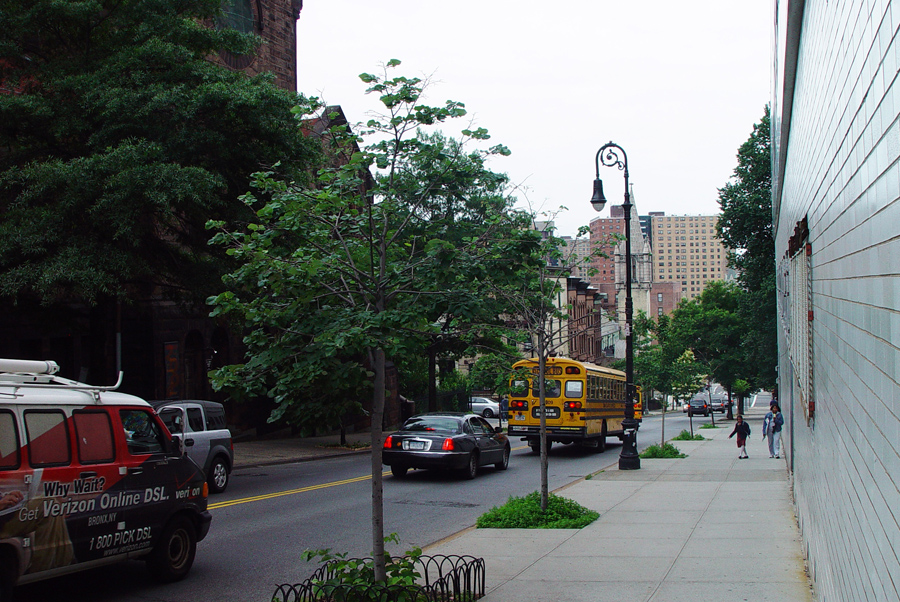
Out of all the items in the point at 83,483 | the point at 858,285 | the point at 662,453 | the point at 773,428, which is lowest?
the point at 662,453

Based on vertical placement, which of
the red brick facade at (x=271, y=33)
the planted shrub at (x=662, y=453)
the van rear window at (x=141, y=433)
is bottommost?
the planted shrub at (x=662, y=453)

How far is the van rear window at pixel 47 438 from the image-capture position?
23.0ft

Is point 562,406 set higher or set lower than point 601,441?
higher

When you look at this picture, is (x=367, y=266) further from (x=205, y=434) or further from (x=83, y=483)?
(x=205, y=434)

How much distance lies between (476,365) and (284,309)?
26.3ft

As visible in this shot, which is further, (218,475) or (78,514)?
(218,475)

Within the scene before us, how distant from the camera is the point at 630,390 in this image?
2245 centimetres

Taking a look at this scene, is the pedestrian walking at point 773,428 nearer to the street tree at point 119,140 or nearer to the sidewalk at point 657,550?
the sidewalk at point 657,550

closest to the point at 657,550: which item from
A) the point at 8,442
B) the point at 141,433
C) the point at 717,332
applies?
the point at 141,433

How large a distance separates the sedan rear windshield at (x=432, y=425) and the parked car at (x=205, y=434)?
4772 mm

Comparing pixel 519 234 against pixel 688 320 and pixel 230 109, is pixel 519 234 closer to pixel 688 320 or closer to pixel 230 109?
pixel 230 109

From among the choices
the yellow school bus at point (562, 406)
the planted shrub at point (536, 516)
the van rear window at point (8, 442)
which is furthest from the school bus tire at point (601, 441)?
the van rear window at point (8, 442)

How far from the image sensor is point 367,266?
808 centimetres

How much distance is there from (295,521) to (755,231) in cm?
3620
